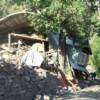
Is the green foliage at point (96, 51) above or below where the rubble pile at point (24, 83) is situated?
above

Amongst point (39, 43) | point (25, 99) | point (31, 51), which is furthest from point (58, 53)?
point (25, 99)

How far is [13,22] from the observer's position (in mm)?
23266

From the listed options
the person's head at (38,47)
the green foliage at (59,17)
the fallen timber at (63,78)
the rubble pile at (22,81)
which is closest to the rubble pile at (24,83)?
the rubble pile at (22,81)

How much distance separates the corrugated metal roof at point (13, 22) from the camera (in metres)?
22.5

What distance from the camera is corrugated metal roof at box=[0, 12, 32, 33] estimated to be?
2249 cm

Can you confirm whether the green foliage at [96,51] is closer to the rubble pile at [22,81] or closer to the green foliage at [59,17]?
the green foliage at [59,17]

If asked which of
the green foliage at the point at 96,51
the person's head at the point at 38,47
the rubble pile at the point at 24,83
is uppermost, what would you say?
the green foliage at the point at 96,51

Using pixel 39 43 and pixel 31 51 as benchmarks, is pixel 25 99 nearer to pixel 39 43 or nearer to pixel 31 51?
pixel 31 51

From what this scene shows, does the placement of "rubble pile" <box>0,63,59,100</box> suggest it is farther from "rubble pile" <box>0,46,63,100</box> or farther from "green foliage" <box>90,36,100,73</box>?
"green foliage" <box>90,36,100,73</box>

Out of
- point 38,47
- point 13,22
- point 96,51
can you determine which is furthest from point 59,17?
point 96,51

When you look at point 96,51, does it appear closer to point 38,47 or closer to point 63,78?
point 38,47

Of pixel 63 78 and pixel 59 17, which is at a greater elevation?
pixel 59 17

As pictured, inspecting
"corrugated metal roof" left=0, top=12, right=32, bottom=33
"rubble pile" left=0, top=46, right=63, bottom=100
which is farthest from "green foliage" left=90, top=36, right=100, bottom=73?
"rubble pile" left=0, top=46, right=63, bottom=100

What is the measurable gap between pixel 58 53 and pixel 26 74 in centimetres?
494
